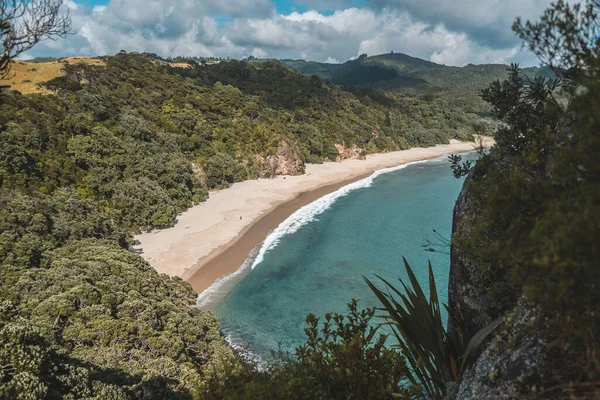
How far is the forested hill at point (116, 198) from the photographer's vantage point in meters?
8.91

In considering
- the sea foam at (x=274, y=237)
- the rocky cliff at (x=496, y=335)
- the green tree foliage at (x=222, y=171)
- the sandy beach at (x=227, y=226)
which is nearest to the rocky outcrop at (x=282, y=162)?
the sandy beach at (x=227, y=226)

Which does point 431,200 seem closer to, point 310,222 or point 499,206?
point 310,222

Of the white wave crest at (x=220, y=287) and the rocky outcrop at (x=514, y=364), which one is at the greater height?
the rocky outcrop at (x=514, y=364)

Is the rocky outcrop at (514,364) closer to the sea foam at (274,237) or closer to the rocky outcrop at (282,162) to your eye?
the sea foam at (274,237)

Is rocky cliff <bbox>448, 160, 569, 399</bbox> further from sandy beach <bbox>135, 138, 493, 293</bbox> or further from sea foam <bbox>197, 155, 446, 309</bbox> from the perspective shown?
sandy beach <bbox>135, 138, 493, 293</bbox>

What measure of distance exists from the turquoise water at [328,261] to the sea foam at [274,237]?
0.32 ft

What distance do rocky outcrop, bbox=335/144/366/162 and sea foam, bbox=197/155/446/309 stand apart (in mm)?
12947

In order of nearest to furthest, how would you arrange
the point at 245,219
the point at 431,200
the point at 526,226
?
the point at 526,226
the point at 245,219
the point at 431,200

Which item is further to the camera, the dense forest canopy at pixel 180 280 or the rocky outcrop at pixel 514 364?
the rocky outcrop at pixel 514 364

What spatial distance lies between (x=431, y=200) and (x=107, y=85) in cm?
4019

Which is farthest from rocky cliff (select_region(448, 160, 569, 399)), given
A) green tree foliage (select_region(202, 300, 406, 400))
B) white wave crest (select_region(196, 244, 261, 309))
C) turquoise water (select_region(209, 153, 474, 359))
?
white wave crest (select_region(196, 244, 261, 309))

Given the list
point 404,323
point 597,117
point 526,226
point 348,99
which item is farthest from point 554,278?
point 348,99

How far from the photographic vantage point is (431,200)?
40281mm

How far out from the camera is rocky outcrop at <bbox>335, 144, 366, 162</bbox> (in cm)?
6131
